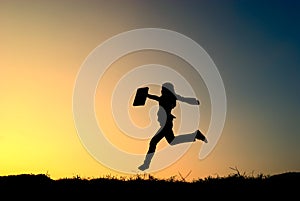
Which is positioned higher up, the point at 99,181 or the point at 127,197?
the point at 99,181

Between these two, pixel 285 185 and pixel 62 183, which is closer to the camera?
pixel 285 185

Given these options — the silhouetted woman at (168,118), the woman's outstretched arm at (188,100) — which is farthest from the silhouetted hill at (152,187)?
the woman's outstretched arm at (188,100)

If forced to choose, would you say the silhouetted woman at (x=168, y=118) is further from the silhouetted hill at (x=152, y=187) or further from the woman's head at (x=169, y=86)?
the silhouetted hill at (x=152, y=187)

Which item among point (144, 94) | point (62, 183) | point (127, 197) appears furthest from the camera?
point (144, 94)

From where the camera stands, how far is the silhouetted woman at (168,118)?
1923cm

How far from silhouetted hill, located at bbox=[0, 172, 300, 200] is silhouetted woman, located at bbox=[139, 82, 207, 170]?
527cm

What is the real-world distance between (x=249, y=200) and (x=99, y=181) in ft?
15.2

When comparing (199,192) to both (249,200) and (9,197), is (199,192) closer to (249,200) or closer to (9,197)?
(249,200)

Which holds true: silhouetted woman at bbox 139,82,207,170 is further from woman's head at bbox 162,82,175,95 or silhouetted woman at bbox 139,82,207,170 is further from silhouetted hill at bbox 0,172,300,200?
silhouetted hill at bbox 0,172,300,200

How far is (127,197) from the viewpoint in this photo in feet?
38.3

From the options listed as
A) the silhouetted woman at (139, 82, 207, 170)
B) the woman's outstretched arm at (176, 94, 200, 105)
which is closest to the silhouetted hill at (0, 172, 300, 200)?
the silhouetted woman at (139, 82, 207, 170)

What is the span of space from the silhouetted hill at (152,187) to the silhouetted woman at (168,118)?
5274 millimetres

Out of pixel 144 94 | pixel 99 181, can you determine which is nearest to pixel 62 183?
pixel 99 181

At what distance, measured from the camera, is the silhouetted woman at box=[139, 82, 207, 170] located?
1923cm
